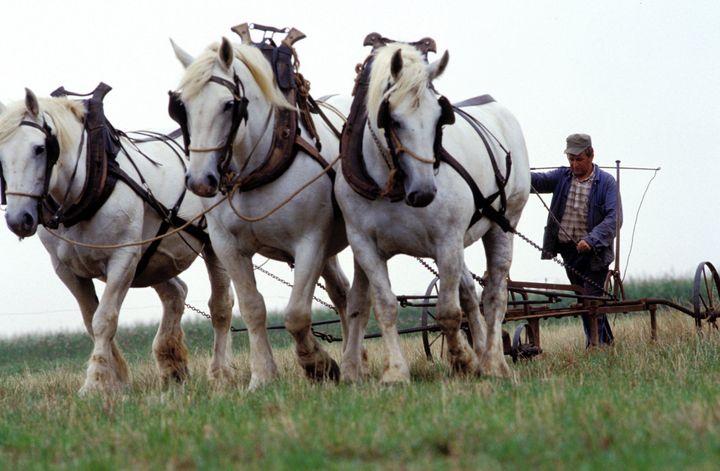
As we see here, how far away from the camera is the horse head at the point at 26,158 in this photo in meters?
7.45

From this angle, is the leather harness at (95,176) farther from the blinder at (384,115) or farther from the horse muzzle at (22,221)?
the blinder at (384,115)

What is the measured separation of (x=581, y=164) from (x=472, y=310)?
9.90ft

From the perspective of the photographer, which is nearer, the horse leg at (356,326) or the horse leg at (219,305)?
the horse leg at (356,326)

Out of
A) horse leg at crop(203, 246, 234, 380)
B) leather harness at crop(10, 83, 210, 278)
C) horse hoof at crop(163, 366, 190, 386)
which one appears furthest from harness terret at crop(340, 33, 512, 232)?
horse hoof at crop(163, 366, 190, 386)

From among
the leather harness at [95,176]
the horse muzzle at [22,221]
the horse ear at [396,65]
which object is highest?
the horse ear at [396,65]

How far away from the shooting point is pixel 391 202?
706 cm

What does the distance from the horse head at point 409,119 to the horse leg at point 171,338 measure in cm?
355

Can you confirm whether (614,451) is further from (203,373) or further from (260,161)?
(203,373)

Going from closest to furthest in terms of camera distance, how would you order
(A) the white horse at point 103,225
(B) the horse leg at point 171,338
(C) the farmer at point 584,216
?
(A) the white horse at point 103,225, (B) the horse leg at point 171,338, (C) the farmer at point 584,216

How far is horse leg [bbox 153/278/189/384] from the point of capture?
32.1 feet

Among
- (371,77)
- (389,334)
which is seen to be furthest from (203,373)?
(371,77)

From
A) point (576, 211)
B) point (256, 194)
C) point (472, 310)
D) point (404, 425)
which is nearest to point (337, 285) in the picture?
point (472, 310)

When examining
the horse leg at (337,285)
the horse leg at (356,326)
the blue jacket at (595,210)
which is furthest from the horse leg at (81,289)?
the blue jacket at (595,210)

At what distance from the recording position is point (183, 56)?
728 centimetres
